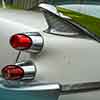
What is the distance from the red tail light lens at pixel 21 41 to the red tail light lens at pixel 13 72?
0.45 ft

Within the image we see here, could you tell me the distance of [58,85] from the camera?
2.09m

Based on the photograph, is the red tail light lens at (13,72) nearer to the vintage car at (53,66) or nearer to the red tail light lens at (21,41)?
the vintage car at (53,66)

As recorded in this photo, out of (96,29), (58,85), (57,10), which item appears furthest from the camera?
(57,10)

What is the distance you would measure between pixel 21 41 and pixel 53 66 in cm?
26

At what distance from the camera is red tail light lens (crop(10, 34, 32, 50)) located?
2.07 meters

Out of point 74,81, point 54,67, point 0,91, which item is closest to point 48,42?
point 54,67

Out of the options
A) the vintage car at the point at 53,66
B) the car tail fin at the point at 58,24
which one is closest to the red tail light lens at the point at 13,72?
the vintage car at the point at 53,66

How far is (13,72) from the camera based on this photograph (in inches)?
83.5

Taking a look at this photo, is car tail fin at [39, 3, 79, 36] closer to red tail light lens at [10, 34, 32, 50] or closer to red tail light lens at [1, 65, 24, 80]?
red tail light lens at [10, 34, 32, 50]

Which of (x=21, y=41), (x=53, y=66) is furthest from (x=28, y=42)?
(x=53, y=66)

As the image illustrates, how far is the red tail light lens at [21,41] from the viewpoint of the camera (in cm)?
207

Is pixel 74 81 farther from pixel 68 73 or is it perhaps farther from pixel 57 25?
pixel 57 25

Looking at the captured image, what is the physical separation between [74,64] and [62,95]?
0.22 m

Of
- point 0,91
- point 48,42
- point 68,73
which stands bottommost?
point 0,91
